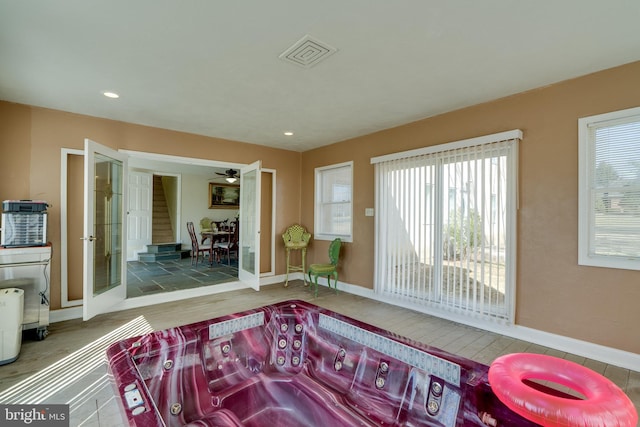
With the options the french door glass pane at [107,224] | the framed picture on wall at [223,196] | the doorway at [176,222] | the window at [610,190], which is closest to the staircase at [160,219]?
the doorway at [176,222]

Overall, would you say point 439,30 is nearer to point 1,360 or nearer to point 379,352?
point 379,352

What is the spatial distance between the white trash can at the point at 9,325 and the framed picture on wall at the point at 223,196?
258 inches

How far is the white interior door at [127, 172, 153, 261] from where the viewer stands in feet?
24.4

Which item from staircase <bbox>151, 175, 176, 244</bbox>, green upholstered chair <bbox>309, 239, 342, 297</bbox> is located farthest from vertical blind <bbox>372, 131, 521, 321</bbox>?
staircase <bbox>151, 175, 176, 244</bbox>

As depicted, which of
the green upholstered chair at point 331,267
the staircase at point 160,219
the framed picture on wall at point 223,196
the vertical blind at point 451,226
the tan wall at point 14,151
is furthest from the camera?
the framed picture on wall at point 223,196

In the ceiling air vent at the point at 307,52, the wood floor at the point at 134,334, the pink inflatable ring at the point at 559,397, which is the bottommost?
the wood floor at the point at 134,334

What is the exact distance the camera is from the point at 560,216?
275 cm

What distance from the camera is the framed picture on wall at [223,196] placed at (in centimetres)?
904

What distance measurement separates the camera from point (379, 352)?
6.36 feet

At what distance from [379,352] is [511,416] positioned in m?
0.77

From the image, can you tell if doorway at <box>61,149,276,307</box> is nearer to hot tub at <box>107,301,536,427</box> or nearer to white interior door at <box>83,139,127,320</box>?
white interior door at <box>83,139,127,320</box>

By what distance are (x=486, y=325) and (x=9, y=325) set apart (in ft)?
15.1

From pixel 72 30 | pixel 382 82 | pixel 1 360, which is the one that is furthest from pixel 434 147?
pixel 1 360

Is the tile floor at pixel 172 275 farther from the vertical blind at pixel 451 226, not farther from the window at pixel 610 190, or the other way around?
the window at pixel 610 190
